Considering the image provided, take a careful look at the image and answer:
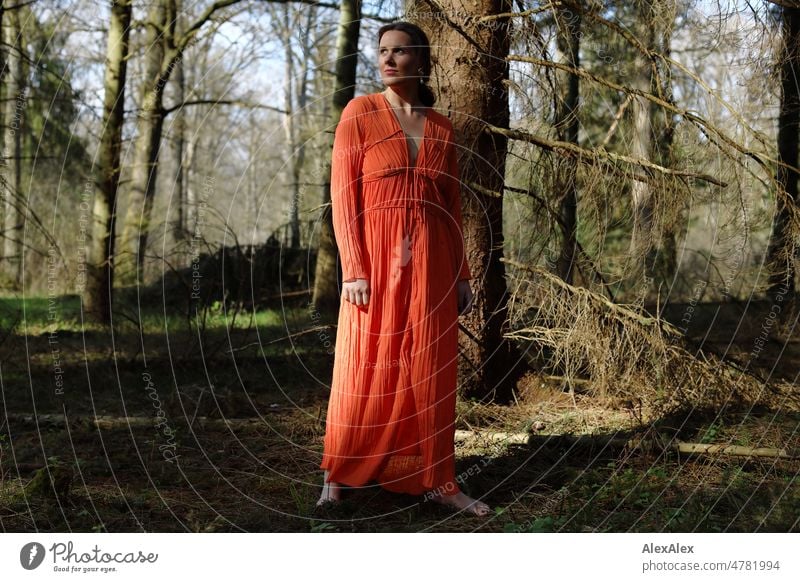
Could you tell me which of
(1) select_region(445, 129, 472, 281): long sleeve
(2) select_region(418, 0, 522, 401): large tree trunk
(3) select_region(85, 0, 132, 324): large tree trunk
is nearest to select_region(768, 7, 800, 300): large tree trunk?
(2) select_region(418, 0, 522, 401): large tree trunk

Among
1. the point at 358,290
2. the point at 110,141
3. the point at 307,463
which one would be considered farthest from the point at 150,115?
the point at 358,290

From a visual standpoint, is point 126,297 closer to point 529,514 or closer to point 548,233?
point 548,233

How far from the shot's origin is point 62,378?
21.3 ft

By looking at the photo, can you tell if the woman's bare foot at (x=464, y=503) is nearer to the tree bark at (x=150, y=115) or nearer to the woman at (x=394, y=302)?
the woman at (x=394, y=302)

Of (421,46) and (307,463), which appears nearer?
(421,46)

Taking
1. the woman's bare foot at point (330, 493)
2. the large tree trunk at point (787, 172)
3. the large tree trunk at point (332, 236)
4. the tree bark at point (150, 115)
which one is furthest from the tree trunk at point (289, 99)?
the large tree trunk at point (787, 172)

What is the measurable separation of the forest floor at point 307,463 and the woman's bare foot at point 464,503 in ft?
0.19

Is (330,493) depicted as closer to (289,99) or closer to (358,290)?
(358,290)

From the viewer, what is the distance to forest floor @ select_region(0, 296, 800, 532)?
3.72 m

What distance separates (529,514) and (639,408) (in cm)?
166

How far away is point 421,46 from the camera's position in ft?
12.2

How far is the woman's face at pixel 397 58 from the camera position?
12.0ft

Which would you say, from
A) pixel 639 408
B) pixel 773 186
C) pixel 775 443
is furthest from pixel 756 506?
pixel 773 186

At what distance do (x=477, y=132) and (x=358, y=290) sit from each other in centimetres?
203
